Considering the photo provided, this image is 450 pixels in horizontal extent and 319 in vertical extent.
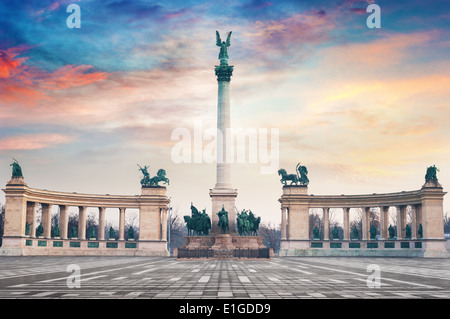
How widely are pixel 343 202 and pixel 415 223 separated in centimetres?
1508

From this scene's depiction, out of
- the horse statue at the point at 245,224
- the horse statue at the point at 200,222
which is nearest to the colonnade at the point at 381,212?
the horse statue at the point at 245,224

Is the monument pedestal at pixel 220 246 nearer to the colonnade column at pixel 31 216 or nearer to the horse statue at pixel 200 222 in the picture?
the horse statue at pixel 200 222

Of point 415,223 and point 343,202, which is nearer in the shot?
point 415,223

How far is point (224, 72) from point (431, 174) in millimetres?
42409

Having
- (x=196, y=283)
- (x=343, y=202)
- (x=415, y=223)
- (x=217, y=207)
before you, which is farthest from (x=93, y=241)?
(x=196, y=283)

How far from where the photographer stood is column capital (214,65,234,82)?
79.6 meters

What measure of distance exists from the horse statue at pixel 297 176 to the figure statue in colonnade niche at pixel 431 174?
24.6 metres

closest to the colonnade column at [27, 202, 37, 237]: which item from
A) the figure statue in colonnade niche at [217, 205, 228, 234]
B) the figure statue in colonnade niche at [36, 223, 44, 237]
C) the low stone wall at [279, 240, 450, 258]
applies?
the figure statue in colonnade niche at [36, 223, 44, 237]

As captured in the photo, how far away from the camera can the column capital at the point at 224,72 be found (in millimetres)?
79562

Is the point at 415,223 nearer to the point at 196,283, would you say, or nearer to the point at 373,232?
the point at 373,232

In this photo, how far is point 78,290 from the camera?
24.9 m

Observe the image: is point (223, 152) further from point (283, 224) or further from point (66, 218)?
point (66, 218)

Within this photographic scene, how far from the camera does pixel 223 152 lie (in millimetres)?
77500
